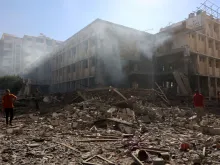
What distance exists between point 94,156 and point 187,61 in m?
20.1

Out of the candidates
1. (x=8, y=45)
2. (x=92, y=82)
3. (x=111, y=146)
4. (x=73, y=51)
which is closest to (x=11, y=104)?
(x=111, y=146)

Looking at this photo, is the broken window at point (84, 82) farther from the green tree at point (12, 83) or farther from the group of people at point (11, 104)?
the group of people at point (11, 104)

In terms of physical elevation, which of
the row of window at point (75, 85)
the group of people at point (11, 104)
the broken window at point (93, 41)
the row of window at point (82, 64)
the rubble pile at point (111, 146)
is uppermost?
the broken window at point (93, 41)

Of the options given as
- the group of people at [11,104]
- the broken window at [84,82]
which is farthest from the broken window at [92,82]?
the group of people at [11,104]

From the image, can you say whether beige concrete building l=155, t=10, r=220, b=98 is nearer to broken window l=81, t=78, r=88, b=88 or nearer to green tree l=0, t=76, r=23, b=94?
broken window l=81, t=78, r=88, b=88

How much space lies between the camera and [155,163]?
370 cm

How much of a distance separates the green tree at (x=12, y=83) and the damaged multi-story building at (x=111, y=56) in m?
11.7

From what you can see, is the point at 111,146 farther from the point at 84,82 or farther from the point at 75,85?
the point at 75,85

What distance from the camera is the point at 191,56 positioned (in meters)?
23.2

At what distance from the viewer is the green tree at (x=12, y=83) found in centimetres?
3297

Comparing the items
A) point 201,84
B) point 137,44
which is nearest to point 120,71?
point 137,44

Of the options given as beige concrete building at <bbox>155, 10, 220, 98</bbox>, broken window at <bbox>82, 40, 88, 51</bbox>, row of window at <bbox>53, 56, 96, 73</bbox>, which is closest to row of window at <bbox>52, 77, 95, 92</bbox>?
row of window at <bbox>53, 56, 96, 73</bbox>

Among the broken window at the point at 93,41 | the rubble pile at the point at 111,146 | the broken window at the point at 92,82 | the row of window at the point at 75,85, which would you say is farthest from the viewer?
the row of window at the point at 75,85

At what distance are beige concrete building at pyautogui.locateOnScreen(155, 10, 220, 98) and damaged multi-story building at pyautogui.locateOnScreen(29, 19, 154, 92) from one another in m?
2.04
